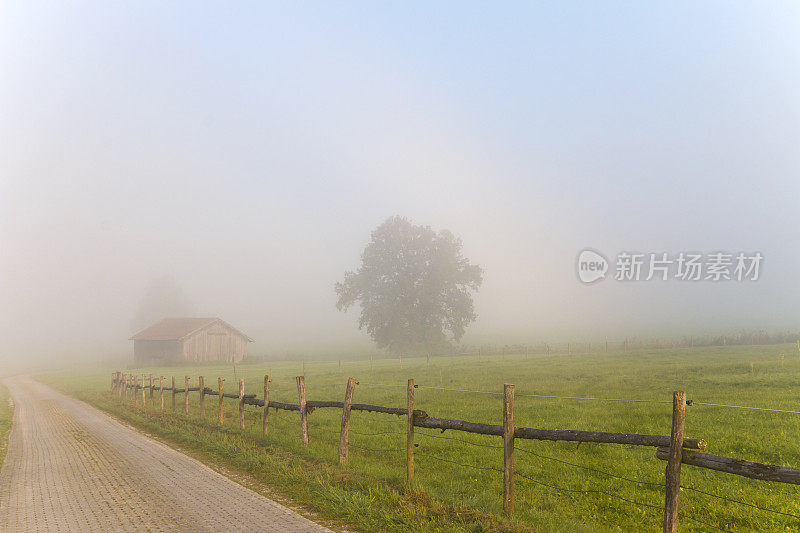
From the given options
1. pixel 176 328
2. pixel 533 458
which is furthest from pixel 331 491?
pixel 176 328

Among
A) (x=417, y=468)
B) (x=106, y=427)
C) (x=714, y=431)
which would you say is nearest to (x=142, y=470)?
(x=417, y=468)

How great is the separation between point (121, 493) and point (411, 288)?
5231 centimetres

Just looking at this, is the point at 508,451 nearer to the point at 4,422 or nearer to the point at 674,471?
the point at 674,471

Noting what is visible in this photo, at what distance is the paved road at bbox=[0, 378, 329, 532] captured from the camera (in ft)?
25.0

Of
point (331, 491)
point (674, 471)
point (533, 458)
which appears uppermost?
point (674, 471)

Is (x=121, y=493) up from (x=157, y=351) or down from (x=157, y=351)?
up

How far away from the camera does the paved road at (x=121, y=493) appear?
761cm

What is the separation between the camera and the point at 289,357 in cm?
6788

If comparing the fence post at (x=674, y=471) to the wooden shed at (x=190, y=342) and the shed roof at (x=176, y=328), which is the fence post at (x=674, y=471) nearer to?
the wooden shed at (x=190, y=342)

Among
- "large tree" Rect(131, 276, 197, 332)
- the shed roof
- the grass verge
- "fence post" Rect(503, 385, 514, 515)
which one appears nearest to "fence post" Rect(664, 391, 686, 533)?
the grass verge

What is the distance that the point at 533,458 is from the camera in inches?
453

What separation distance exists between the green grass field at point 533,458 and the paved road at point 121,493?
0.99 meters

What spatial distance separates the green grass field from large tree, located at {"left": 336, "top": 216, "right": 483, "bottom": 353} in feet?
119

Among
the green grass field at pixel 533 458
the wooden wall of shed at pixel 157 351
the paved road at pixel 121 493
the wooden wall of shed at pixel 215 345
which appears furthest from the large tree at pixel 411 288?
the paved road at pixel 121 493
